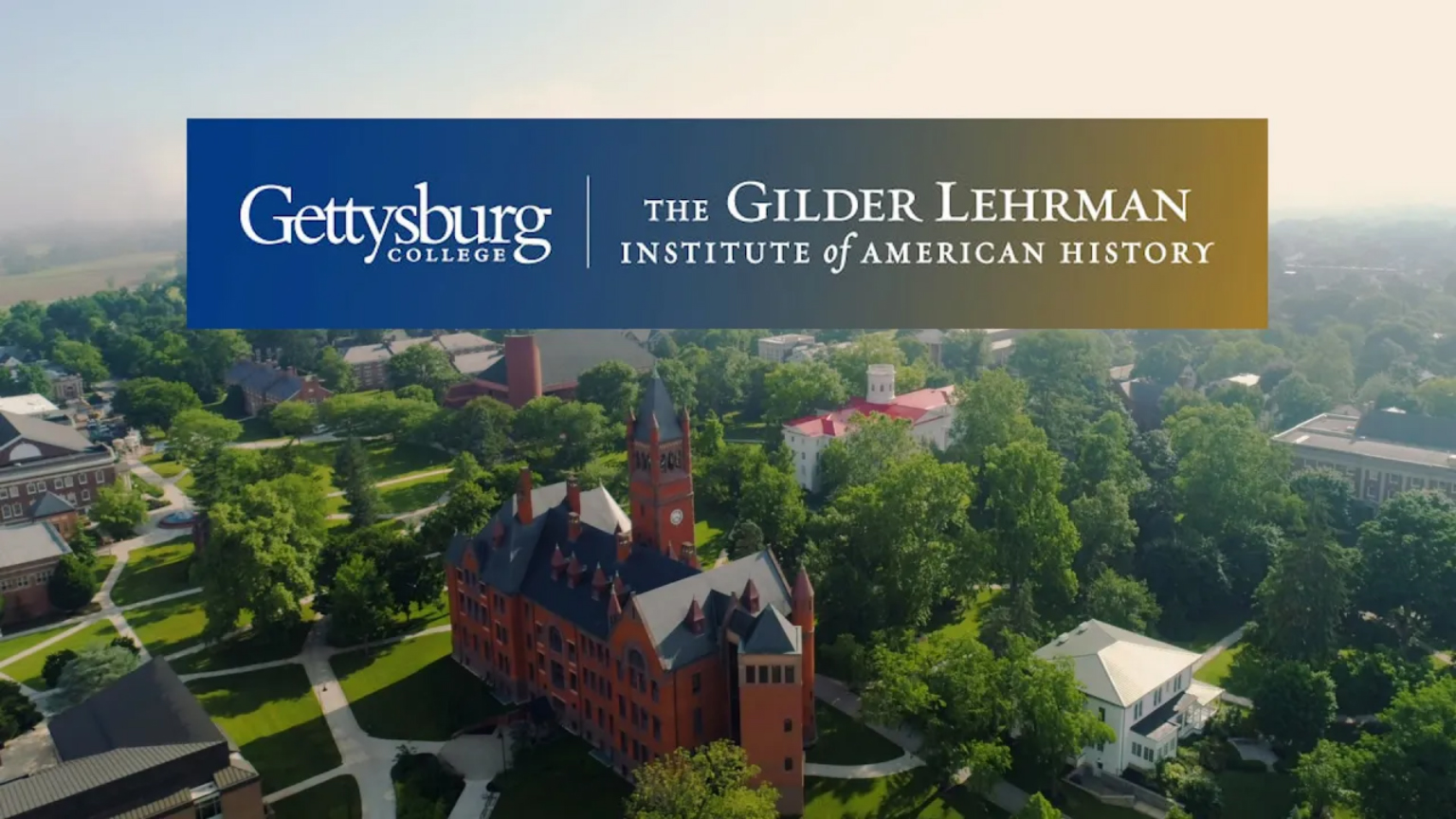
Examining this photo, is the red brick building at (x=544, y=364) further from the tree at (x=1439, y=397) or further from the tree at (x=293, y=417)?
the tree at (x=1439, y=397)

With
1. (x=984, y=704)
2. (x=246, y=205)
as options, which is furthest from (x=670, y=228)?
(x=984, y=704)

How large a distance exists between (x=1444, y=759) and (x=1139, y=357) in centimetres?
10239

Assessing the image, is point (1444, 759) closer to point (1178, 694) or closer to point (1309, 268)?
point (1178, 694)

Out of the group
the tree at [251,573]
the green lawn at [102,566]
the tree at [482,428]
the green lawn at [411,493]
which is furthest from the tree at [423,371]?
the tree at [251,573]

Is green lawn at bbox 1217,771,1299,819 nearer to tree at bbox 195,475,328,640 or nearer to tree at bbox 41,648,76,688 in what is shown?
tree at bbox 195,475,328,640

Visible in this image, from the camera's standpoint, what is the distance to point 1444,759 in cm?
3684

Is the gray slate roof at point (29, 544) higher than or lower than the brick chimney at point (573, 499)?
lower

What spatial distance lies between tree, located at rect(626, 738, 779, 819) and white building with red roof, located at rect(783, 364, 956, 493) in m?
44.7

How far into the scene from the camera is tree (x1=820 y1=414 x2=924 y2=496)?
238 ft

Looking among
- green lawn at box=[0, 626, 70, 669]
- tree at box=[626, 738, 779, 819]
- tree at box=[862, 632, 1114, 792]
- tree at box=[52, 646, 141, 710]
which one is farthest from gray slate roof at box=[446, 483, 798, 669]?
green lawn at box=[0, 626, 70, 669]

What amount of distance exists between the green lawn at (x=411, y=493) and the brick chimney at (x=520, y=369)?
18.1 m

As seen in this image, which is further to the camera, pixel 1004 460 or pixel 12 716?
pixel 1004 460

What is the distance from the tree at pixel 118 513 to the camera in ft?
241

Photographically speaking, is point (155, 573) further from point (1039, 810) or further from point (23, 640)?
point (1039, 810)
